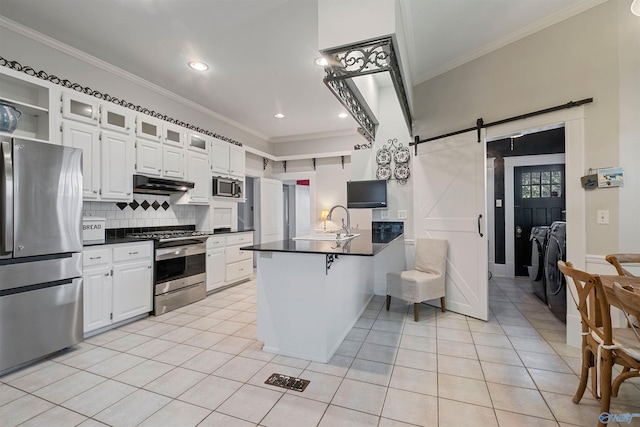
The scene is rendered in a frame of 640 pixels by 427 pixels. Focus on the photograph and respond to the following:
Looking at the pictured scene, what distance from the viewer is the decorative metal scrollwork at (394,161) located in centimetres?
398

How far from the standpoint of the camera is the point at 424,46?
3.07m

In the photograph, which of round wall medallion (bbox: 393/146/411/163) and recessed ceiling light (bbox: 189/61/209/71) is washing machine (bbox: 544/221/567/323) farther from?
recessed ceiling light (bbox: 189/61/209/71)

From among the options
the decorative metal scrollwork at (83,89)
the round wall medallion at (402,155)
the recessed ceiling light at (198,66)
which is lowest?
the round wall medallion at (402,155)

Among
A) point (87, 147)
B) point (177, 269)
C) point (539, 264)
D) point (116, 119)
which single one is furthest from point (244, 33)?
point (539, 264)

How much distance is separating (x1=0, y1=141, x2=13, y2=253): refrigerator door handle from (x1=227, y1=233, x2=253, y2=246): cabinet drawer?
2562 millimetres

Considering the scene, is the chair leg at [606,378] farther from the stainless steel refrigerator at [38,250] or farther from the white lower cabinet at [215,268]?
the white lower cabinet at [215,268]

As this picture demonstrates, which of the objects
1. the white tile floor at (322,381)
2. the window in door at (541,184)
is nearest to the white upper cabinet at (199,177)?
the white tile floor at (322,381)

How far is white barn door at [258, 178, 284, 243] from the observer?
6086 mm

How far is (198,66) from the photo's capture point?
336cm

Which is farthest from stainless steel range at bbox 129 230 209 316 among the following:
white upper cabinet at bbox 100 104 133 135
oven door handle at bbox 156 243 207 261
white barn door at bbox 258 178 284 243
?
white barn door at bbox 258 178 284 243

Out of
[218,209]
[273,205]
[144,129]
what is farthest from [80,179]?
[273,205]

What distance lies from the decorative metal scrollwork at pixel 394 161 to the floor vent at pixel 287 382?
2.91m

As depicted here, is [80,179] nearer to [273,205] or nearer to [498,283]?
[273,205]

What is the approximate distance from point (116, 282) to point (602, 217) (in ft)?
15.3
